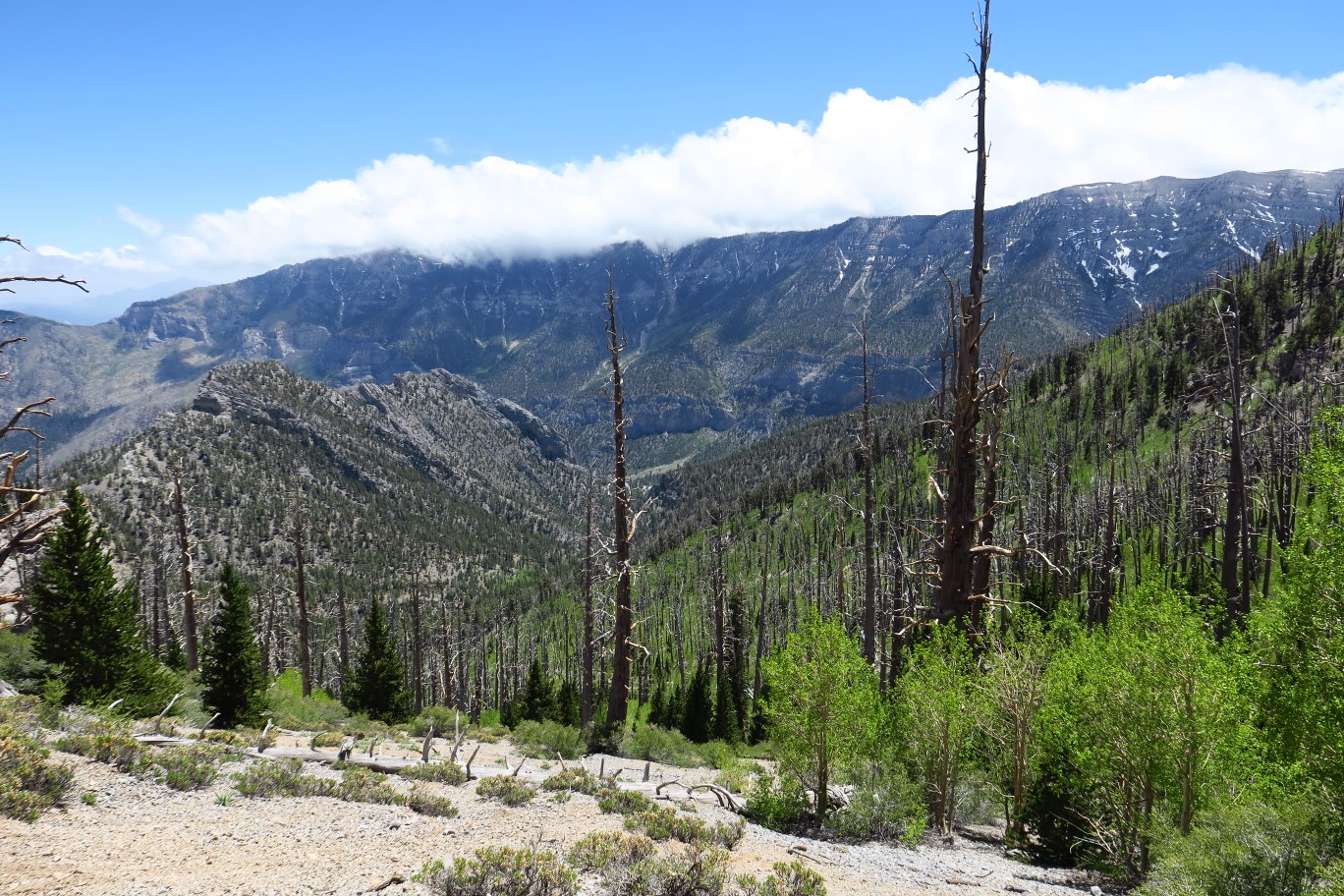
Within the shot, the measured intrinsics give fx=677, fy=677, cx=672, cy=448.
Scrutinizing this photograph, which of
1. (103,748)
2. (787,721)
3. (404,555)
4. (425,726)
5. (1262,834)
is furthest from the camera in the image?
(404,555)

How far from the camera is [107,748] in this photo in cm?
1083

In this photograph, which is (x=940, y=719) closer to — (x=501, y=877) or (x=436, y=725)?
(x=501, y=877)

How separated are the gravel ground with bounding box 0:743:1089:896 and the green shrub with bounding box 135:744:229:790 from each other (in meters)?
0.22

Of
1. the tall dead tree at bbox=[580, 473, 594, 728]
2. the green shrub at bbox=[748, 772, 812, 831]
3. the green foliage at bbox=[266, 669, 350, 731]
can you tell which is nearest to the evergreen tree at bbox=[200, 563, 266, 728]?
the green foliage at bbox=[266, 669, 350, 731]

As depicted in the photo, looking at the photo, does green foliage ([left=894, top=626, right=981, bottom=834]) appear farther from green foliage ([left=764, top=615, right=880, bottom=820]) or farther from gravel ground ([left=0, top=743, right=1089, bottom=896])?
gravel ground ([left=0, top=743, right=1089, bottom=896])

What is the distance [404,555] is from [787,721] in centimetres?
18202

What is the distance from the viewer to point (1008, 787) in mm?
15008

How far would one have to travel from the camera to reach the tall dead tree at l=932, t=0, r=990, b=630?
10359mm

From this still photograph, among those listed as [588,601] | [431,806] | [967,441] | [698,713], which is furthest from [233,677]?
[698,713]

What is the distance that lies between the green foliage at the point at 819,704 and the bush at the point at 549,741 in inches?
352

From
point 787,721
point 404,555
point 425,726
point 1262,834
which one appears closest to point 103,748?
point 787,721

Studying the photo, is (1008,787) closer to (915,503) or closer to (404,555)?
(915,503)

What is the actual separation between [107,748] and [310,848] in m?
4.58

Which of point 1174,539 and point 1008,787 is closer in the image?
point 1008,787
